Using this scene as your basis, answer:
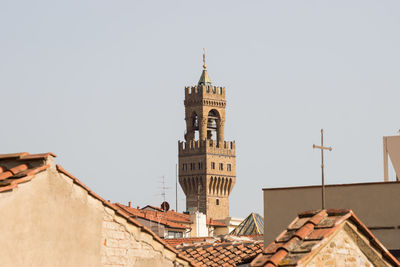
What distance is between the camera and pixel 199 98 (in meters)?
114

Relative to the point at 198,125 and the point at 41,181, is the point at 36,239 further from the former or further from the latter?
the point at 198,125

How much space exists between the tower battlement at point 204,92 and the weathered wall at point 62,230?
102111 millimetres

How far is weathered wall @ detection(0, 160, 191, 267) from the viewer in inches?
422

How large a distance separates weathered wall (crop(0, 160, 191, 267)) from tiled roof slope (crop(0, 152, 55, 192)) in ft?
0.27

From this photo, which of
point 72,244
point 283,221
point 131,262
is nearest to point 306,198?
point 283,221

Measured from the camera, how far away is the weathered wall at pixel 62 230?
10.7m

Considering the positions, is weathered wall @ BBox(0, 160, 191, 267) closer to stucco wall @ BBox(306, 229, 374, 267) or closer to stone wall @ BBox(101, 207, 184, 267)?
stone wall @ BBox(101, 207, 184, 267)

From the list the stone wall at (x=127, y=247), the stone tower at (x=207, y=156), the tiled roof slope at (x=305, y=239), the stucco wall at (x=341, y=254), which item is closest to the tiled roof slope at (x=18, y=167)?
the stone wall at (x=127, y=247)

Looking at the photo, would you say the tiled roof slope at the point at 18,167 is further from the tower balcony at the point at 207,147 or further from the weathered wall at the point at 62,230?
the tower balcony at the point at 207,147

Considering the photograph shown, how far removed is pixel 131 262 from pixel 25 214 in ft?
7.28

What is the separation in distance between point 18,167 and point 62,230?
92cm

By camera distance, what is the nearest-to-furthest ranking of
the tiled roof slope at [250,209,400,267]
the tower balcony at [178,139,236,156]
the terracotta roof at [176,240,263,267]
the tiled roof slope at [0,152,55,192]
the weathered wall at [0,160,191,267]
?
the tiled roof slope at [250,209,400,267]
the weathered wall at [0,160,191,267]
the tiled roof slope at [0,152,55,192]
the terracotta roof at [176,240,263,267]
the tower balcony at [178,139,236,156]

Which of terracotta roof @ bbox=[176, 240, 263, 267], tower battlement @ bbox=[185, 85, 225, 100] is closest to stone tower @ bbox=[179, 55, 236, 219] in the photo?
tower battlement @ bbox=[185, 85, 225, 100]

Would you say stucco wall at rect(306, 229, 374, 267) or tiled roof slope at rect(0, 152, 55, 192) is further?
tiled roof slope at rect(0, 152, 55, 192)
